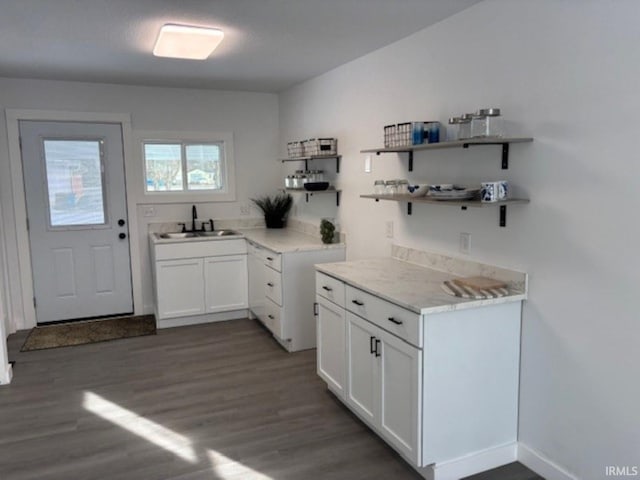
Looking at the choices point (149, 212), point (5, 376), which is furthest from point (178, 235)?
point (5, 376)

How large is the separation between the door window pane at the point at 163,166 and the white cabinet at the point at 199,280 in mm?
731

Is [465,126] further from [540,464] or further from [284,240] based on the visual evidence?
[284,240]

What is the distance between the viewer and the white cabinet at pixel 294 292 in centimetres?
398

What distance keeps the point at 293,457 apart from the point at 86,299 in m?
3.39

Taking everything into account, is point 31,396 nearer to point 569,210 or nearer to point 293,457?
point 293,457

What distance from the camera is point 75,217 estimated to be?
4891 mm

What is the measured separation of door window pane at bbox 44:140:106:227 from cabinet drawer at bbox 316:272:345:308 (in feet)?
9.56

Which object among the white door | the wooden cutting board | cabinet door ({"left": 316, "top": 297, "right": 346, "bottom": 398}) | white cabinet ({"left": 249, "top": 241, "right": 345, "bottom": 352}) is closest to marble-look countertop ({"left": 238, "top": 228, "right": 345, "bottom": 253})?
white cabinet ({"left": 249, "top": 241, "right": 345, "bottom": 352})

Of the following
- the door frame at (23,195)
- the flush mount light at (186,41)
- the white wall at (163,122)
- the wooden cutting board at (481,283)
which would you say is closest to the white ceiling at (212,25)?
the flush mount light at (186,41)

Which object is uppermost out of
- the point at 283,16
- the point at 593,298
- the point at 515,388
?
the point at 283,16

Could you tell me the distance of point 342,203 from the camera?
164 inches

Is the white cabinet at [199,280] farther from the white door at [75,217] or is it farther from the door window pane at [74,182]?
the door window pane at [74,182]

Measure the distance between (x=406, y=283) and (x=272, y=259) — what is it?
5.66ft

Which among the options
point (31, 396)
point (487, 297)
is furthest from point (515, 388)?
point (31, 396)
